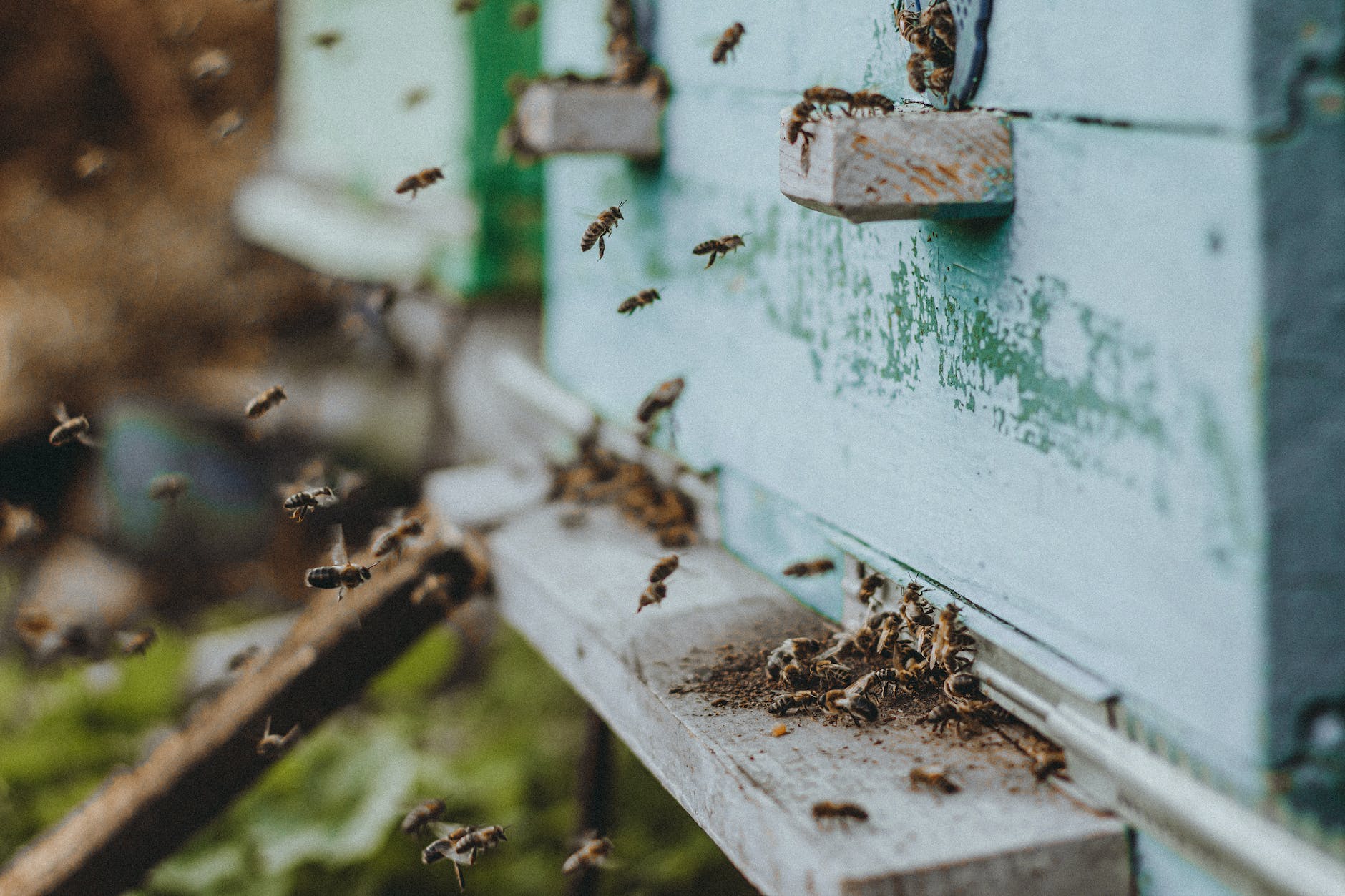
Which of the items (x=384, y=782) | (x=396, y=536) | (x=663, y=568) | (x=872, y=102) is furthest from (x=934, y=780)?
(x=384, y=782)

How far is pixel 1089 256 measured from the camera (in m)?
1.52

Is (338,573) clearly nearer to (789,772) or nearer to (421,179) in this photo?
(789,772)

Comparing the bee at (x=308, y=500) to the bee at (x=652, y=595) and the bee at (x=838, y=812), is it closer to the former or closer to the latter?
the bee at (x=652, y=595)

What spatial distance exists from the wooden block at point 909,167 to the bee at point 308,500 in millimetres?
1513

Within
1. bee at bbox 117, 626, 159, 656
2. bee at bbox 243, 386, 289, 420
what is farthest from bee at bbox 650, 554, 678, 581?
bee at bbox 117, 626, 159, 656

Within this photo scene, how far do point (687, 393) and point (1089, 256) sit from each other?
145cm

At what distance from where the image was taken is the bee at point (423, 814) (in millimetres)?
2691

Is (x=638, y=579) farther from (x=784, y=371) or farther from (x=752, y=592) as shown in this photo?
(x=784, y=371)

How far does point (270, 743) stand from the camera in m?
2.53

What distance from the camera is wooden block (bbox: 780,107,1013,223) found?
61.7 inches

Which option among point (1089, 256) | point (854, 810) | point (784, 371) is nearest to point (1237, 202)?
point (1089, 256)

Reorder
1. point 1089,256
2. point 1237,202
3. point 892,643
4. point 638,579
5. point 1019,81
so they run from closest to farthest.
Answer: point 1237,202
point 1089,256
point 1019,81
point 892,643
point 638,579

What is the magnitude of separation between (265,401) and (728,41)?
5.30ft

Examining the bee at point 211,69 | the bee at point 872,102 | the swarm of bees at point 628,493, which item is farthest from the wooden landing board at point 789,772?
the bee at point 211,69
